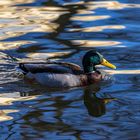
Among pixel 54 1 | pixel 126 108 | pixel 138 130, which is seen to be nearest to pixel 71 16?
pixel 54 1

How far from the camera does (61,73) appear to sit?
1277cm

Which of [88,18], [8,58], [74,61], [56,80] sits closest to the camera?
[56,80]

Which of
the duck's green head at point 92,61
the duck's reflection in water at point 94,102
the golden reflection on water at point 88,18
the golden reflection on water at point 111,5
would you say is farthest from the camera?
the golden reflection on water at point 111,5

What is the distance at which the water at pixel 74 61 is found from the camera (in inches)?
402

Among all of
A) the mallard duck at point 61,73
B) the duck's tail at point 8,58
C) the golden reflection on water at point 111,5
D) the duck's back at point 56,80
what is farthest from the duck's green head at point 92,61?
the golden reflection on water at point 111,5

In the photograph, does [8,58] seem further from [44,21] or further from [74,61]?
[44,21]

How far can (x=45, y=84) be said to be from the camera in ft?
41.6

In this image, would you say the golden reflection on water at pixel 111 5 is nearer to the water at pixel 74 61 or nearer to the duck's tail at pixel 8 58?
the water at pixel 74 61

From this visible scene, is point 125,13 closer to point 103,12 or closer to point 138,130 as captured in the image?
point 103,12

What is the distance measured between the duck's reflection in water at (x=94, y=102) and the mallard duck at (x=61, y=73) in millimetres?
297

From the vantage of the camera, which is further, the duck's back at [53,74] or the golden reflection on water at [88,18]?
the golden reflection on water at [88,18]

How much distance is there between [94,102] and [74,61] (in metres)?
2.50

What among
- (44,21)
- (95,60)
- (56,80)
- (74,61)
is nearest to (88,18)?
(44,21)

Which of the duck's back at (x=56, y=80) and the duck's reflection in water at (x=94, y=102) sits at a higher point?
the duck's back at (x=56, y=80)
